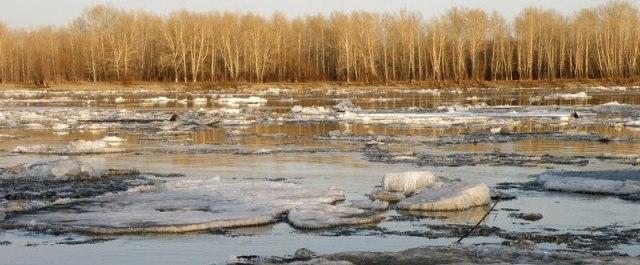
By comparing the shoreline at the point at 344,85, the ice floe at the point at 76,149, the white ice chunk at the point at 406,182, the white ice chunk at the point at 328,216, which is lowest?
the white ice chunk at the point at 328,216

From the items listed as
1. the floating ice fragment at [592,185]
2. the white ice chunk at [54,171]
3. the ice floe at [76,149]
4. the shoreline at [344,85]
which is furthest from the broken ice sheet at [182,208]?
the shoreline at [344,85]

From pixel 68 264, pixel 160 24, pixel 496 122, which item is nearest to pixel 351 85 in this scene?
pixel 160 24

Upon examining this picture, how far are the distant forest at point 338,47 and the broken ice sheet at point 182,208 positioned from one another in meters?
66.7

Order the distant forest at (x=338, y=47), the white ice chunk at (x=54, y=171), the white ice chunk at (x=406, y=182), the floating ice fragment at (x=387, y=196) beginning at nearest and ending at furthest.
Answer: the floating ice fragment at (x=387, y=196) < the white ice chunk at (x=406, y=182) < the white ice chunk at (x=54, y=171) < the distant forest at (x=338, y=47)

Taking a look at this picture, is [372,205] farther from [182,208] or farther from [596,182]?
[596,182]

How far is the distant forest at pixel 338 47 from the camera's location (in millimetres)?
80438

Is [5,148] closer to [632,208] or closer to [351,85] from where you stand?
[632,208]

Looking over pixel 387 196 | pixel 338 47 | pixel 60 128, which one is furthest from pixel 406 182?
pixel 338 47

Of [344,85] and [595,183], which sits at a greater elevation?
[344,85]

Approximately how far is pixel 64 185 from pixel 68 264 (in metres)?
5.37

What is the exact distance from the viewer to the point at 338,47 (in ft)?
275

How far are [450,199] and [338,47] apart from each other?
74215 mm

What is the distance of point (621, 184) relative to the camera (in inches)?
451

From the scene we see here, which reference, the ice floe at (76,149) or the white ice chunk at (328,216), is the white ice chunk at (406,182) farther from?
the ice floe at (76,149)
